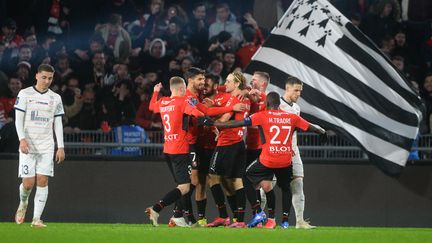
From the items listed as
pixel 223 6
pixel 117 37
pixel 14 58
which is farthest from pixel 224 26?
pixel 14 58

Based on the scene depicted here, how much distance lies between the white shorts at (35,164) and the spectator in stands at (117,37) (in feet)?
21.5

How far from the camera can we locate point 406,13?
21.7 meters

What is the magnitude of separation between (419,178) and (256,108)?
382 cm

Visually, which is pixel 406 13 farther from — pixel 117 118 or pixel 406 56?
pixel 117 118

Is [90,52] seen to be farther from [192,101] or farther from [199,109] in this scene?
[192,101]

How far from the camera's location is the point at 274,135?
15.0 meters

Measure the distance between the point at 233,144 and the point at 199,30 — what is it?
6319 mm

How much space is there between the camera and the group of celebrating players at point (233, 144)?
49.2ft

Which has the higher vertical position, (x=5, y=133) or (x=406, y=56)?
(x=406, y=56)

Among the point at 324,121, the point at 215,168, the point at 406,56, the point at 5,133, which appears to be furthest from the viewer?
the point at 406,56

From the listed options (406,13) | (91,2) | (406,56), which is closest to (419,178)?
(406,56)

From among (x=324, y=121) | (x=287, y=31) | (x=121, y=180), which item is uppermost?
(x=287, y=31)

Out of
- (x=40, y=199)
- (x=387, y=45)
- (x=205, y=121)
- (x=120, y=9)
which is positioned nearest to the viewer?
(x=205, y=121)

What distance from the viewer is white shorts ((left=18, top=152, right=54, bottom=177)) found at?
596 inches
